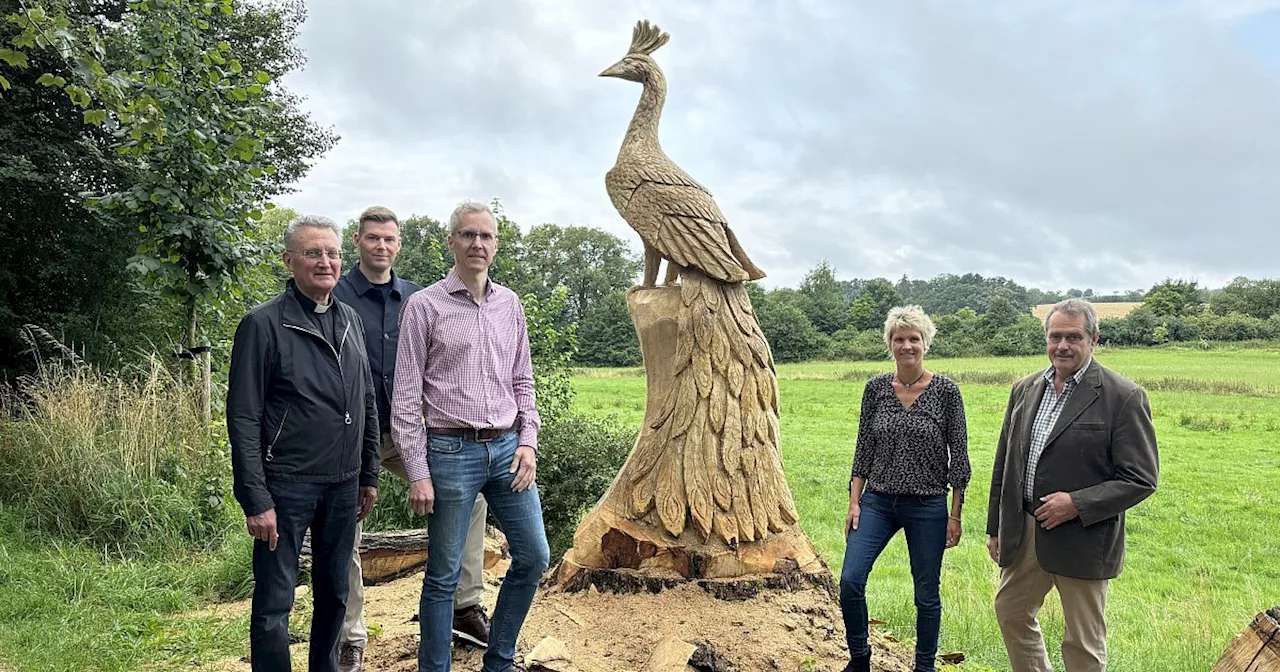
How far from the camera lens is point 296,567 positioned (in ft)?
9.43

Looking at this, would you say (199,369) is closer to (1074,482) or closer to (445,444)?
(445,444)

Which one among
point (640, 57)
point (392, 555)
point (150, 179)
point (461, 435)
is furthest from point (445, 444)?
point (150, 179)

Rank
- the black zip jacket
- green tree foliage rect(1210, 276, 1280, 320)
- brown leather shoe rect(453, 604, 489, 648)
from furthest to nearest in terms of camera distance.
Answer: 1. green tree foliage rect(1210, 276, 1280, 320)
2. brown leather shoe rect(453, 604, 489, 648)
3. the black zip jacket

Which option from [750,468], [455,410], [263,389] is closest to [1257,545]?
[750,468]

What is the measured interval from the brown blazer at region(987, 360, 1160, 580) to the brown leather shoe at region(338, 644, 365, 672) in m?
2.85

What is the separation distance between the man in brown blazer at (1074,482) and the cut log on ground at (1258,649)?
0.50 m

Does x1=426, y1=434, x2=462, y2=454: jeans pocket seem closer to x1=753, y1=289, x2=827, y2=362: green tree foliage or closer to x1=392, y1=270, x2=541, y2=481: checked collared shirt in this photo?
x1=392, y1=270, x2=541, y2=481: checked collared shirt

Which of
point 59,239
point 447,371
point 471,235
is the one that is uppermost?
point 59,239

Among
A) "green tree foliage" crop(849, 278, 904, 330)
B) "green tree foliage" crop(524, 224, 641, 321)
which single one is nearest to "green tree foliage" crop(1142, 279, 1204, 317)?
"green tree foliage" crop(849, 278, 904, 330)

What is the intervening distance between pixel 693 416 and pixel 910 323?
1.59 m

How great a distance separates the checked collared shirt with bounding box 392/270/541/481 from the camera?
2.96m

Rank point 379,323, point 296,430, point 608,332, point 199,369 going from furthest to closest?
point 608,332 → point 199,369 → point 379,323 → point 296,430

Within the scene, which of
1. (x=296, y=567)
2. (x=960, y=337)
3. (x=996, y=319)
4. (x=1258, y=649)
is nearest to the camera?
(x=1258, y=649)

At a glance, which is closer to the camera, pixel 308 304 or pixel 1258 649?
pixel 1258 649
